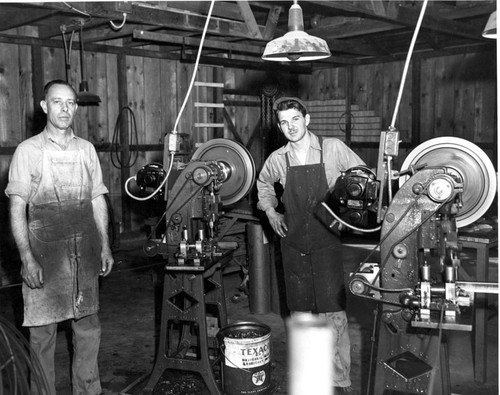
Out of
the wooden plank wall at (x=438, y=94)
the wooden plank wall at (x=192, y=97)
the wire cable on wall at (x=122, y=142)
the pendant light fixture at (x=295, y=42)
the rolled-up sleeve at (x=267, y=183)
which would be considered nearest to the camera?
the pendant light fixture at (x=295, y=42)

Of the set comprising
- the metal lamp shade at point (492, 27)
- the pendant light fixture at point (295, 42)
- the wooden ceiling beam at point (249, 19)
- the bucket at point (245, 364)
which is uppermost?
the wooden ceiling beam at point (249, 19)

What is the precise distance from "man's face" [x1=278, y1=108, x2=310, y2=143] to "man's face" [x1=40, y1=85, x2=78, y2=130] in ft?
3.51

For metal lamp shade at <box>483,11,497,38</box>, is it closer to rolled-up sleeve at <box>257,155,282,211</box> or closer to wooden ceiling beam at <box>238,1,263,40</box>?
rolled-up sleeve at <box>257,155,282,211</box>

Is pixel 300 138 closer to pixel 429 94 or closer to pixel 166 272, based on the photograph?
pixel 166 272

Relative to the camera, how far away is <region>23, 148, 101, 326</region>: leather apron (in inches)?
115

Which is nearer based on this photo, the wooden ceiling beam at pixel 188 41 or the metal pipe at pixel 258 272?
the metal pipe at pixel 258 272

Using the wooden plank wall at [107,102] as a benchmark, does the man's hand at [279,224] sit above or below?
below

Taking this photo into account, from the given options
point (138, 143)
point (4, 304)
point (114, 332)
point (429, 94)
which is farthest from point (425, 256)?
point (429, 94)

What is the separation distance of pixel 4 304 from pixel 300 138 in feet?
10.1

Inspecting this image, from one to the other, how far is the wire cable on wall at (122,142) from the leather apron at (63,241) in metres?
4.12

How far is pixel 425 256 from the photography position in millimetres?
2102

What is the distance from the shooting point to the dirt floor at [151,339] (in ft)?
11.2

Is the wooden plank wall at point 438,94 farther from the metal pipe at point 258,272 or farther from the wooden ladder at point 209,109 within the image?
the metal pipe at point 258,272

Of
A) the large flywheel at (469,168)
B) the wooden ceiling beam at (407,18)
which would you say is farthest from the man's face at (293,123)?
the wooden ceiling beam at (407,18)
